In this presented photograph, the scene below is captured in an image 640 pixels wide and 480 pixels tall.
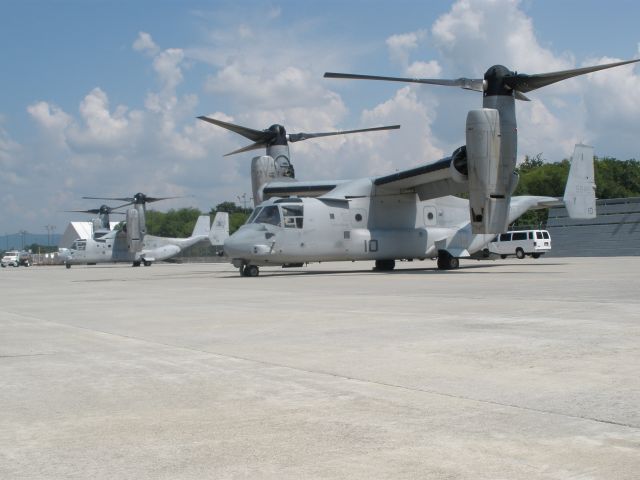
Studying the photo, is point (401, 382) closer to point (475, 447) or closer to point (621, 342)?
point (475, 447)

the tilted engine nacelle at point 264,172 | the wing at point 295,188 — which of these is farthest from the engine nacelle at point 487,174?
the tilted engine nacelle at point 264,172

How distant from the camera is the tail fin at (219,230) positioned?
226 ft

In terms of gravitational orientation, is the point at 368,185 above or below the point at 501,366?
above

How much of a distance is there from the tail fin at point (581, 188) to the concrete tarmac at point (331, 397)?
22.7 m

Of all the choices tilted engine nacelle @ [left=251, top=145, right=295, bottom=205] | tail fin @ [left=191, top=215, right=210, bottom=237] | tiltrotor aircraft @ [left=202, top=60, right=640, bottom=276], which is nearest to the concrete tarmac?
tiltrotor aircraft @ [left=202, top=60, right=640, bottom=276]

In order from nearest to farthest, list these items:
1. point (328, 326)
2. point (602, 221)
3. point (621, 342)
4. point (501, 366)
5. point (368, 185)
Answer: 1. point (501, 366)
2. point (621, 342)
3. point (328, 326)
4. point (368, 185)
5. point (602, 221)

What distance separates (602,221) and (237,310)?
158 ft

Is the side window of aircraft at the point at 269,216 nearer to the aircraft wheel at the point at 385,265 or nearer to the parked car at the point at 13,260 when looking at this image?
the aircraft wheel at the point at 385,265

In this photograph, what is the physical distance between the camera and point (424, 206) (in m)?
30.1

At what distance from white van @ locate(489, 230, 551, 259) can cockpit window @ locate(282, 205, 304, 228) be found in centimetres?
2547

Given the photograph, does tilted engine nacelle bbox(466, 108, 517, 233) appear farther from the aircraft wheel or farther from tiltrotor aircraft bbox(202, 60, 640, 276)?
the aircraft wheel

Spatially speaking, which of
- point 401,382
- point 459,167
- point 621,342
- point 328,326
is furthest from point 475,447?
point 459,167

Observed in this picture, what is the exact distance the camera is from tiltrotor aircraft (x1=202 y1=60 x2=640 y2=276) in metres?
22.8

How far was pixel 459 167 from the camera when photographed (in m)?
24.3
